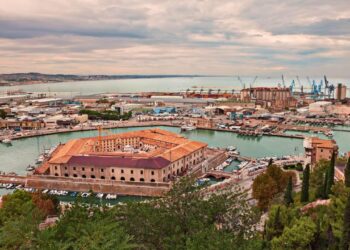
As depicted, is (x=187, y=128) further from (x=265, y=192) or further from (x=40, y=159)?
(x=265, y=192)

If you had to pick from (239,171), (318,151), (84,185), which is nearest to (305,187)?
(318,151)

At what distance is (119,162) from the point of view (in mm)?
17406

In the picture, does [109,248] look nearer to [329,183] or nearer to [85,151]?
[329,183]

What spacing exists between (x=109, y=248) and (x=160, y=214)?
188 cm

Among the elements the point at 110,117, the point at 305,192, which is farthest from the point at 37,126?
the point at 305,192

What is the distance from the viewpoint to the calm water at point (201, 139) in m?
23.3

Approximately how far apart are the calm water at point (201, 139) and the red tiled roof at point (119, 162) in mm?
4798

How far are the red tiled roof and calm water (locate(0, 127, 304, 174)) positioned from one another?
480cm

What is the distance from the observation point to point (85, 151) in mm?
20125

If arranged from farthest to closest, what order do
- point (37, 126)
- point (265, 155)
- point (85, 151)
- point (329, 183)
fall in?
point (37, 126) → point (265, 155) → point (85, 151) → point (329, 183)

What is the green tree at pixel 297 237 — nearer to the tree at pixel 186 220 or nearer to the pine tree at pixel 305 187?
the tree at pixel 186 220

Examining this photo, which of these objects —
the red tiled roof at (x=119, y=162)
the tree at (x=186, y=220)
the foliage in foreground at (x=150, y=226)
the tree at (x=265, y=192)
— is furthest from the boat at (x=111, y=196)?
the tree at (x=186, y=220)

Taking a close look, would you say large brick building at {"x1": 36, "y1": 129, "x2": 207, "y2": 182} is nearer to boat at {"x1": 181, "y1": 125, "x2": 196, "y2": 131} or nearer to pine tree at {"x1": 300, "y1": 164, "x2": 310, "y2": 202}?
pine tree at {"x1": 300, "y1": 164, "x2": 310, "y2": 202}

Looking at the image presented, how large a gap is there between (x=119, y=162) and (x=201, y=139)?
48.2 ft
